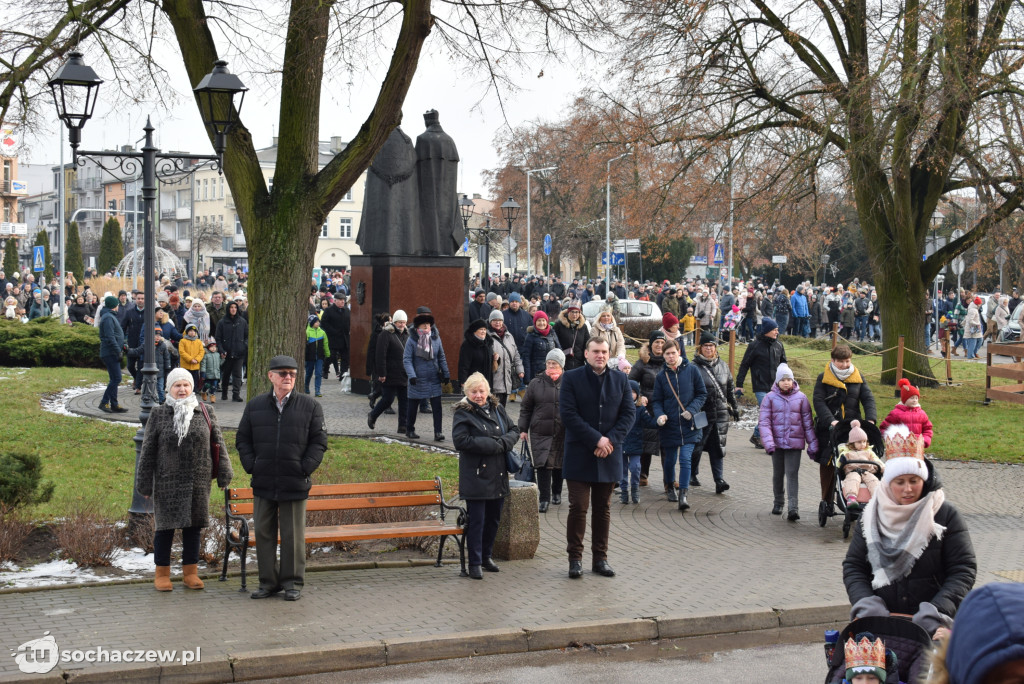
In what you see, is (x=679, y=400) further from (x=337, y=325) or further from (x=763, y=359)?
(x=337, y=325)

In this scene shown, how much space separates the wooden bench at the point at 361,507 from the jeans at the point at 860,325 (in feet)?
109

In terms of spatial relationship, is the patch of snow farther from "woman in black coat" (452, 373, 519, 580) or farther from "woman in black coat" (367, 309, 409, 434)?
"woman in black coat" (452, 373, 519, 580)

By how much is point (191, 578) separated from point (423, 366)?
790 cm

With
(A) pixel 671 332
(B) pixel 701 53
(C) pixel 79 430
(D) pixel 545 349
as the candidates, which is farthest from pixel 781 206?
(C) pixel 79 430

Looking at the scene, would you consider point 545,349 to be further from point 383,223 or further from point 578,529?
point 578,529

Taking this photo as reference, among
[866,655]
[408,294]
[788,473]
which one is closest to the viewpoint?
[866,655]

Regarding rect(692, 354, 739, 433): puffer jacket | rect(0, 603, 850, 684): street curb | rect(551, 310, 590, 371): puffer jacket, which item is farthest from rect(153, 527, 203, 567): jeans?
rect(551, 310, 590, 371): puffer jacket

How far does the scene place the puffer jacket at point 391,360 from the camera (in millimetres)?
16453

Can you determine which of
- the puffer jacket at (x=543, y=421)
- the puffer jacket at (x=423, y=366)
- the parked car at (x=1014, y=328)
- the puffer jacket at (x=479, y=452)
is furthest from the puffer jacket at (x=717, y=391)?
the parked car at (x=1014, y=328)

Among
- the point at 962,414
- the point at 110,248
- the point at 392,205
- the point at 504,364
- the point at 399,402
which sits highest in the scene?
the point at 110,248

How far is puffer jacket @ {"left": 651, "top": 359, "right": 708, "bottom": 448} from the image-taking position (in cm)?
1253

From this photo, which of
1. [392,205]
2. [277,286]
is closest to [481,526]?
[277,286]

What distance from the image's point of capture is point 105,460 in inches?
534

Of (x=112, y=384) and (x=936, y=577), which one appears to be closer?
(x=936, y=577)
